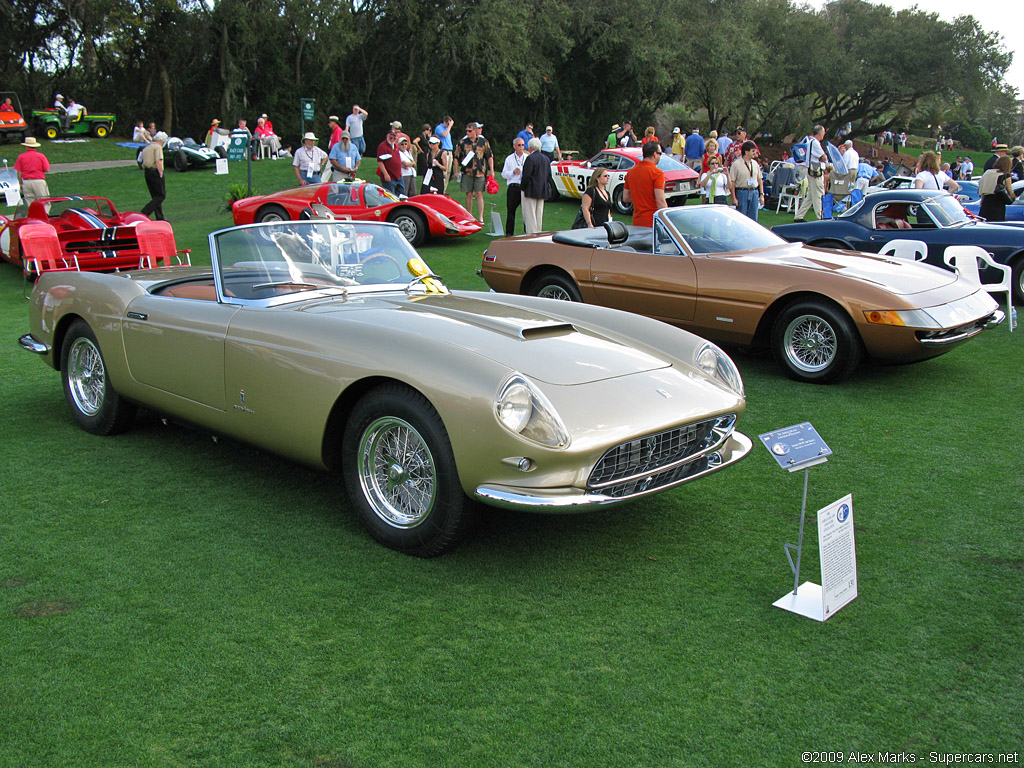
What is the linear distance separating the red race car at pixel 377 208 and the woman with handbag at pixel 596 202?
3.74 metres

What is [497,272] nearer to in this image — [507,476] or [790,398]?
[790,398]

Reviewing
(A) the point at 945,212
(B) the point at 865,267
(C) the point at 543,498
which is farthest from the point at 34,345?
(A) the point at 945,212

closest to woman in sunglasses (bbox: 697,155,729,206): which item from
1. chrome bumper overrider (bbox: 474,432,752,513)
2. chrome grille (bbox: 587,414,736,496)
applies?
chrome grille (bbox: 587,414,736,496)

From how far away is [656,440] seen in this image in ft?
11.0

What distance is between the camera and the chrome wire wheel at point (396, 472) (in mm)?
3408

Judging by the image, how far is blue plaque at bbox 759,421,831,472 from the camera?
3035mm

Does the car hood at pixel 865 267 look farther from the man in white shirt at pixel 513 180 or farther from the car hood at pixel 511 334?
the man in white shirt at pixel 513 180

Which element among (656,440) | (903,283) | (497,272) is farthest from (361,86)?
(656,440)

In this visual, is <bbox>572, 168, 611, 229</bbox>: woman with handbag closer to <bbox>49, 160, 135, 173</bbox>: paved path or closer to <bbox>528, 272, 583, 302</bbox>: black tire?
<bbox>528, 272, 583, 302</bbox>: black tire

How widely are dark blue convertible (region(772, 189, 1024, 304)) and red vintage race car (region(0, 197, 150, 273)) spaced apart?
26.7ft

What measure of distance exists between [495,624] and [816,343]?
423 cm

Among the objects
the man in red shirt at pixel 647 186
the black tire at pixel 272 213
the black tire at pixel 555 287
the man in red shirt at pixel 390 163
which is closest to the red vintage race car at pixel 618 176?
the man in red shirt at pixel 390 163

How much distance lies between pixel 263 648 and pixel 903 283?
17.2 feet

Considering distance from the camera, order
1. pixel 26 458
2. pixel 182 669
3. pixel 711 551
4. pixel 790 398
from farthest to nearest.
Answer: pixel 790 398, pixel 26 458, pixel 711 551, pixel 182 669
